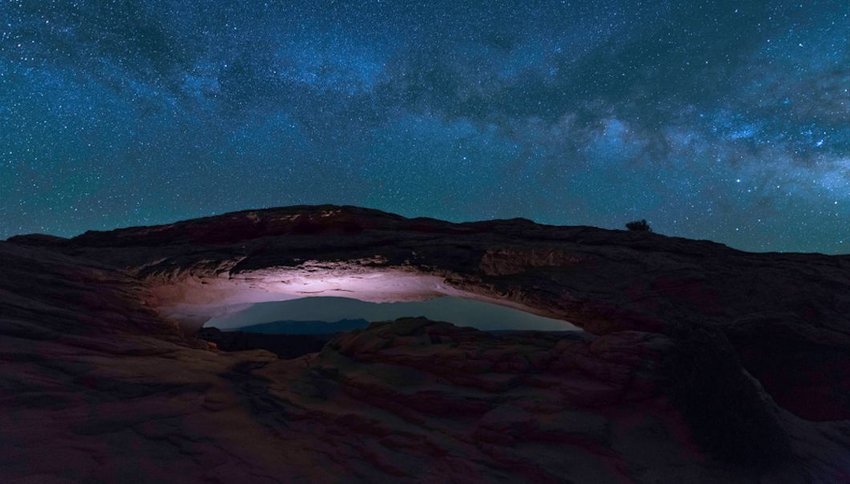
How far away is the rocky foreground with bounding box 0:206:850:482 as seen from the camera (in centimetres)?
532

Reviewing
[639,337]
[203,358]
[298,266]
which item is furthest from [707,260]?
[203,358]

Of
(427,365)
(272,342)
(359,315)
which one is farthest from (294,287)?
(359,315)

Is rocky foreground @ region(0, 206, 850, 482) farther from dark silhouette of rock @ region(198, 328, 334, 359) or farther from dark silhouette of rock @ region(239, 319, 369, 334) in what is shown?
dark silhouette of rock @ region(239, 319, 369, 334)

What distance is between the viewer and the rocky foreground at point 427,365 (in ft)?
17.4

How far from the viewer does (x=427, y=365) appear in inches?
316

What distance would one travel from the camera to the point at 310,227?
12.7 meters

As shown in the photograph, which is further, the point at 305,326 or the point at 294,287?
the point at 305,326

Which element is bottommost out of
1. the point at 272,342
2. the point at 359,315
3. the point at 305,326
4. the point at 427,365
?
the point at 272,342

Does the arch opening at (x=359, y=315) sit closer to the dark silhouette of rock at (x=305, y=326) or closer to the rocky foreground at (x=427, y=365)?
the dark silhouette of rock at (x=305, y=326)

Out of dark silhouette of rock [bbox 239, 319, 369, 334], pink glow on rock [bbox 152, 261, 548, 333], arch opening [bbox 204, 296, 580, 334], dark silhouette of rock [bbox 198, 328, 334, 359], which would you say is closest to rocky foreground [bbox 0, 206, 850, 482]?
pink glow on rock [bbox 152, 261, 548, 333]

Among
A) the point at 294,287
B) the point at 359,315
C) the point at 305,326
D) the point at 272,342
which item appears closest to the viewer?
the point at 294,287

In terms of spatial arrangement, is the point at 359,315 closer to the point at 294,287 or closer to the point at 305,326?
the point at 305,326

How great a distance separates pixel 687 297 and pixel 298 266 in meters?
10.3

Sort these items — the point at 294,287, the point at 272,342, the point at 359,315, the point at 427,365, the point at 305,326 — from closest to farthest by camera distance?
the point at 427,365 → the point at 294,287 → the point at 272,342 → the point at 359,315 → the point at 305,326
